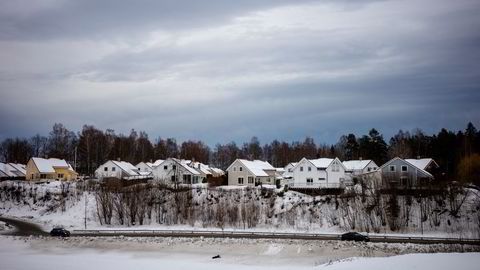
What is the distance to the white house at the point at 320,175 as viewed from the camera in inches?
3219

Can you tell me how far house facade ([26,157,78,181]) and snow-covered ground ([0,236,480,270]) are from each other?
49043 mm

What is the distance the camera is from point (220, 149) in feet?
604

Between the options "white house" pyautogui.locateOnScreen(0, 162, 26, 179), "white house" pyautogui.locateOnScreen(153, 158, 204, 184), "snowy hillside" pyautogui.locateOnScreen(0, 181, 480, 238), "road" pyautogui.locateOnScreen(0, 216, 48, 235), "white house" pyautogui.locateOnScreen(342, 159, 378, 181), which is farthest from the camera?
"white house" pyautogui.locateOnScreen(0, 162, 26, 179)

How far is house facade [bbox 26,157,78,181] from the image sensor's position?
101250 mm

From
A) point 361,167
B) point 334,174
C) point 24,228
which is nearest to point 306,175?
point 334,174

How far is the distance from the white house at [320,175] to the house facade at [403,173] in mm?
7412

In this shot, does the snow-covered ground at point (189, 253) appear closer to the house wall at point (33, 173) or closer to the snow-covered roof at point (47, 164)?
the house wall at point (33, 173)

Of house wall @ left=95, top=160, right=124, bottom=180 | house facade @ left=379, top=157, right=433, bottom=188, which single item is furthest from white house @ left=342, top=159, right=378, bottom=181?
house wall @ left=95, top=160, right=124, bottom=180

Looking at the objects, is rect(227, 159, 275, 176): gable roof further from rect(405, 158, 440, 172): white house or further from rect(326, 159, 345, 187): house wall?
rect(405, 158, 440, 172): white house

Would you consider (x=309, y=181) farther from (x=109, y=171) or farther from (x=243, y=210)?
(x=109, y=171)

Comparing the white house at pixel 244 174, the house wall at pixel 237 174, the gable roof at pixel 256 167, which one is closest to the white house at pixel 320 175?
the white house at pixel 244 174

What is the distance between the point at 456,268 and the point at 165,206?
50.0 metres

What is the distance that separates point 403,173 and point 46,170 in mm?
75262

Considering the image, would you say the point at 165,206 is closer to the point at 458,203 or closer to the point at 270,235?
the point at 270,235
